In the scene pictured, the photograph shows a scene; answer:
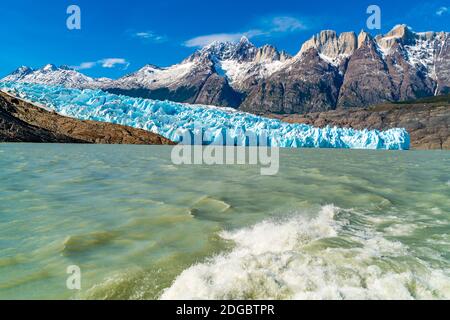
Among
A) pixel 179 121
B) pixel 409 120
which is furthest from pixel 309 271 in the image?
pixel 409 120

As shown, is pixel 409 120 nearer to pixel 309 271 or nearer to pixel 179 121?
pixel 179 121

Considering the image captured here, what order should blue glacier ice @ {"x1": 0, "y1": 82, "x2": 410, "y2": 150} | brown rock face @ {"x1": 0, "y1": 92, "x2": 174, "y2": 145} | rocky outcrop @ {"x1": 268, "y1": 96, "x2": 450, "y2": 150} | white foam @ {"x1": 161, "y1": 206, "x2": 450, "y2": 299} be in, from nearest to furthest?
white foam @ {"x1": 161, "y1": 206, "x2": 450, "y2": 299}, brown rock face @ {"x1": 0, "y1": 92, "x2": 174, "y2": 145}, blue glacier ice @ {"x1": 0, "y1": 82, "x2": 410, "y2": 150}, rocky outcrop @ {"x1": 268, "y1": 96, "x2": 450, "y2": 150}

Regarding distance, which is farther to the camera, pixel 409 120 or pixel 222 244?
pixel 409 120

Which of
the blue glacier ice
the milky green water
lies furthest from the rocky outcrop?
the milky green water

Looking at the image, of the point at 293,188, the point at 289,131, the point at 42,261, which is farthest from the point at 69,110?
the point at 42,261

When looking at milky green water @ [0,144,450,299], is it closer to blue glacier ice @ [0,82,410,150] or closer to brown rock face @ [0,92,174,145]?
brown rock face @ [0,92,174,145]

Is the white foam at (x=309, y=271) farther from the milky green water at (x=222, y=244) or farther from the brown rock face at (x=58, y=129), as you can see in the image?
the brown rock face at (x=58, y=129)
